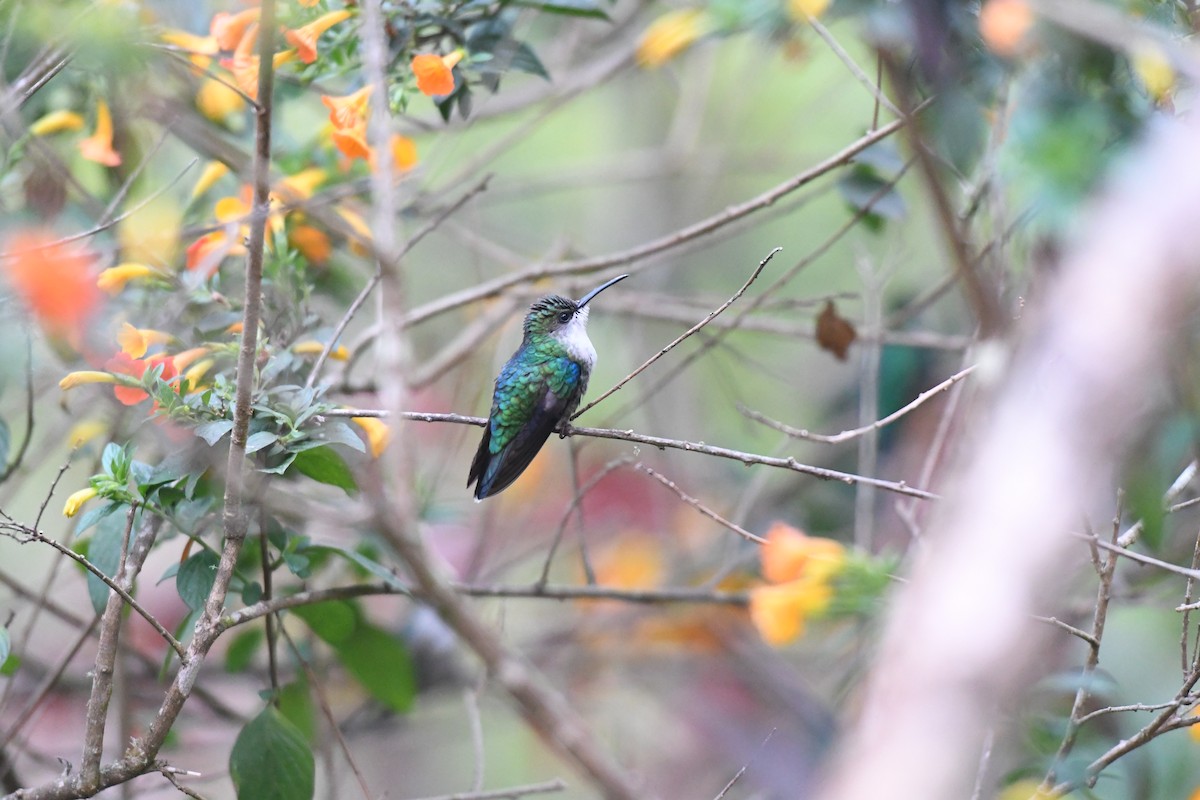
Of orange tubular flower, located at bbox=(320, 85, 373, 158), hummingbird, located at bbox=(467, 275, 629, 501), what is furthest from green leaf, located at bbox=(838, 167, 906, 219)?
orange tubular flower, located at bbox=(320, 85, 373, 158)

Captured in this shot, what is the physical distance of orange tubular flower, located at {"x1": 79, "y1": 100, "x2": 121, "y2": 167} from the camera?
9.87 ft

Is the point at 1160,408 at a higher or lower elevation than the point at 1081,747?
higher

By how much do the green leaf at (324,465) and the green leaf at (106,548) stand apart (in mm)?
509

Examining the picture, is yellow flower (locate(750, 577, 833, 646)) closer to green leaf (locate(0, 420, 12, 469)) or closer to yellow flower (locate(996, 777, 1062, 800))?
yellow flower (locate(996, 777, 1062, 800))

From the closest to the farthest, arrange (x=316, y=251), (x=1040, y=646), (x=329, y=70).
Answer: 1. (x=1040, y=646)
2. (x=329, y=70)
3. (x=316, y=251)

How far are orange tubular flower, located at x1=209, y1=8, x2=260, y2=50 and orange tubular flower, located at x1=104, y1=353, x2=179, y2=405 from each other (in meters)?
0.94

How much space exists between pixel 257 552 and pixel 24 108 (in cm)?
166

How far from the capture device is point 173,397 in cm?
220

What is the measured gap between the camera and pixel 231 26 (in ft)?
9.24

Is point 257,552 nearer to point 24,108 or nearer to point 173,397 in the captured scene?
point 173,397

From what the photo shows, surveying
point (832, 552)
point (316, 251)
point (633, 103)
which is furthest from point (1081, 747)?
point (633, 103)

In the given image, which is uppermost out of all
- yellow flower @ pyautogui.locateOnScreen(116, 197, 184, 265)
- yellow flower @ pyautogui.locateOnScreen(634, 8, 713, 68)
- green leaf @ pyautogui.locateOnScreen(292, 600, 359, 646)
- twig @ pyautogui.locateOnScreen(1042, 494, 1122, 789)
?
yellow flower @ pyautogui.locateOnScreen(634, 8, 713, 68)

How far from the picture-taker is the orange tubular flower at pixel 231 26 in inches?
110

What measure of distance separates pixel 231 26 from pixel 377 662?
77.6 inches
